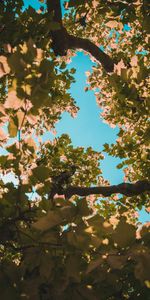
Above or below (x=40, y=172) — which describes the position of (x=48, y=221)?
below

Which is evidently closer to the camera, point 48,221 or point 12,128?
point 48,221

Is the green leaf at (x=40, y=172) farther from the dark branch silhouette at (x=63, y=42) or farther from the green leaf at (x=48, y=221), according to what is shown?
the dark branch silhouette at (x=63, y=42)

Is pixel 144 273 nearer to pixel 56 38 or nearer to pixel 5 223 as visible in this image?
pixel 5 223

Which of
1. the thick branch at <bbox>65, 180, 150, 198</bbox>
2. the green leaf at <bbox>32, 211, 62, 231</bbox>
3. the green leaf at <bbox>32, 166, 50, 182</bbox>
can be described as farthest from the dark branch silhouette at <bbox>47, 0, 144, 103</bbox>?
the green leaf at <bbox>32, 211, 62, 231</bbox>

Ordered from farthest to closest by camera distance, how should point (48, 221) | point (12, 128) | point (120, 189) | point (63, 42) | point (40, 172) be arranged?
1. point (63, 42)
2. point (120, 189)
3. point (40, 172)
4. point (12, 128)
5. point (48, 221)

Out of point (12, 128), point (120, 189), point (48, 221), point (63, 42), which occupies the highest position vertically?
point (63, 42)

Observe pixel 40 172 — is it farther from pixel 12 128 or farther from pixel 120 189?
pixel 120 189

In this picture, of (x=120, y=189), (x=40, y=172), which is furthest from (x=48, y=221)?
(x=120, y=189)

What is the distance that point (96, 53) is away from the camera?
9859 mm

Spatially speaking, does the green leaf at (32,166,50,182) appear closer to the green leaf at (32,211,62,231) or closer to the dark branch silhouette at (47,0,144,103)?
the green leaf at (32,211,62,231)

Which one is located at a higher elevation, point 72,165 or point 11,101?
point 72,165

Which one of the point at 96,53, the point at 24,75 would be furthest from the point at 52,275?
the point at 96,53

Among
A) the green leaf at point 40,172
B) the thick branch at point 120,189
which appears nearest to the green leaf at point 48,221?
the green leaf at point 40,172

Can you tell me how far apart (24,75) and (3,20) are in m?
3.23
